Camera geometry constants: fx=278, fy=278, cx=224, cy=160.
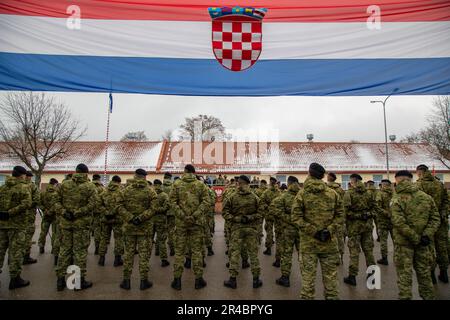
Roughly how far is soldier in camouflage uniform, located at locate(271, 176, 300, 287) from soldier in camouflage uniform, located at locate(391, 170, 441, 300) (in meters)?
1.69

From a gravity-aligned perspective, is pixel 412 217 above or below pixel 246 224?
above

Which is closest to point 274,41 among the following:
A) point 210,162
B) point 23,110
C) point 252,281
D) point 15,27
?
point 15,27

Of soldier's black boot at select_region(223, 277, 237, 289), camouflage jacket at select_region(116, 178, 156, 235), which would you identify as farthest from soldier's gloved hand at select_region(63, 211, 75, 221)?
soldier's black boot at select_region(223, 277, 237, 289)

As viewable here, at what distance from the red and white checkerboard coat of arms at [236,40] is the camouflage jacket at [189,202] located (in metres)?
2.37

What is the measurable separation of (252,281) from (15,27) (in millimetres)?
5745

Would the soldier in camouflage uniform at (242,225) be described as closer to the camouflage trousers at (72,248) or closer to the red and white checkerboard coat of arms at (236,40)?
the red and white checkerboard coat of arms at (236,40)

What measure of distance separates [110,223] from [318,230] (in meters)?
5.28

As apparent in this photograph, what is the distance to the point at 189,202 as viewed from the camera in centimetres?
523

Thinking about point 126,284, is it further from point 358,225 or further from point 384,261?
point 384,261

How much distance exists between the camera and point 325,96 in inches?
163

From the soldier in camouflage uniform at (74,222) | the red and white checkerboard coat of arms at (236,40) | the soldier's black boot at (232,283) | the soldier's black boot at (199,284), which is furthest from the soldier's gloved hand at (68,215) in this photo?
the red and white checkerboard coat of arms at (236,40)

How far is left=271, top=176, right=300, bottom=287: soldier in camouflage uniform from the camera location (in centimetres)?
548

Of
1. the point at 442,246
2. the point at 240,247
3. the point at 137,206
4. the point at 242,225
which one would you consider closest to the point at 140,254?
the point at 137,206
